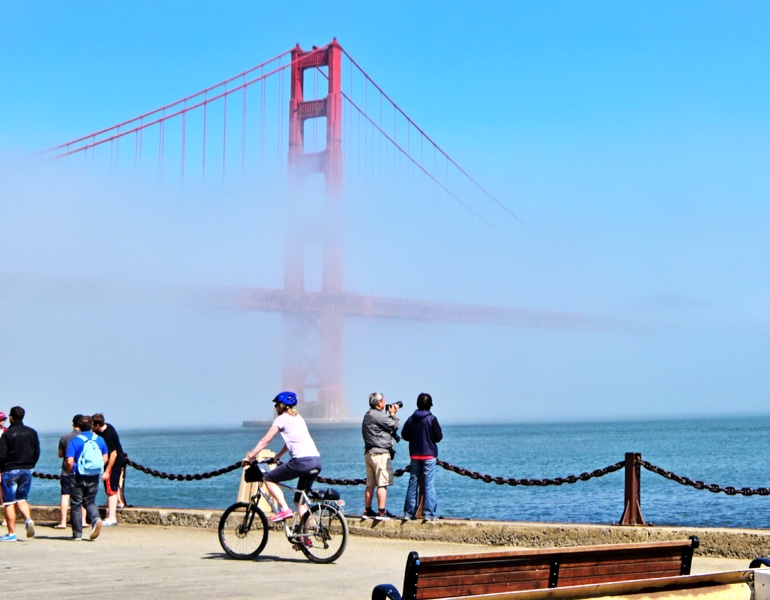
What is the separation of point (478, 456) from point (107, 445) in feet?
148

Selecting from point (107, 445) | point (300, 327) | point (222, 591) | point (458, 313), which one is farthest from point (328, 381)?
point (222, 591)

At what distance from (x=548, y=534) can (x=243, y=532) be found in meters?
2.62

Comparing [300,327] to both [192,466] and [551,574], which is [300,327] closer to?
[192,466]

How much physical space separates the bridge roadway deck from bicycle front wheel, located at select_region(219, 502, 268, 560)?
109 mm

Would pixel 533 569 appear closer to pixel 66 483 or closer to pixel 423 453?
pixel 423 453

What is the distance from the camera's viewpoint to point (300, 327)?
60781mm

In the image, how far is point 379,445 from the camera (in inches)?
382

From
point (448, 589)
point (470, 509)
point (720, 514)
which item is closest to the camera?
point (448, 589)

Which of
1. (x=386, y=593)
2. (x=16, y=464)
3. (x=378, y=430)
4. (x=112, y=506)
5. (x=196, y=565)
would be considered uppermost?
(x=378, y=430)

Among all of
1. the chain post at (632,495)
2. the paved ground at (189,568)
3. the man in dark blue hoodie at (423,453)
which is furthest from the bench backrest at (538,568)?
the man in dark blue hoodie at (423,453)

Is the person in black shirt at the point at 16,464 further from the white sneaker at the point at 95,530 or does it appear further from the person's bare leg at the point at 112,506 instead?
the person's bare leg at the point at 112,506

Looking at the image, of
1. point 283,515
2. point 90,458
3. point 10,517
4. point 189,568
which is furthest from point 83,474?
point 283,515

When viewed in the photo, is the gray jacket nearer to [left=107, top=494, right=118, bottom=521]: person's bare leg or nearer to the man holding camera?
the man holding camera

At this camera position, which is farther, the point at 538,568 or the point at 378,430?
the point at 378,430
